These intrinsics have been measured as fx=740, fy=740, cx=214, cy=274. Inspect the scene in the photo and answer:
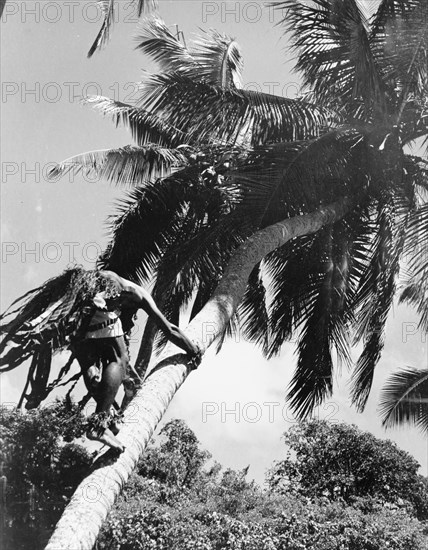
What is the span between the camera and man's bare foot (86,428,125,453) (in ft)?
15.6

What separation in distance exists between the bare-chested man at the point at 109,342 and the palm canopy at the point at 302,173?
3763 millimetres

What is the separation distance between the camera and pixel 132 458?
16.6 feet

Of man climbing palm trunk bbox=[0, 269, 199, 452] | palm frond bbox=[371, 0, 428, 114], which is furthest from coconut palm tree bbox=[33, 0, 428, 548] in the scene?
man climbing palm trunk bbox=[0, 269, 199, 452]

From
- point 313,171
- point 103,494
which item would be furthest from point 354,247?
point 103,494

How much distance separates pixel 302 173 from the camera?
30.2 ft

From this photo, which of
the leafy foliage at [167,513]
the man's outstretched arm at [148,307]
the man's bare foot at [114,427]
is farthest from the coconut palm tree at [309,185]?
the leafy foliage at [167,513]

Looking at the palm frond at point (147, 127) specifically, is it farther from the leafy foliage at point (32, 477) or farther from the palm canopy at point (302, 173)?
the leafy foliage at point (32, 477)

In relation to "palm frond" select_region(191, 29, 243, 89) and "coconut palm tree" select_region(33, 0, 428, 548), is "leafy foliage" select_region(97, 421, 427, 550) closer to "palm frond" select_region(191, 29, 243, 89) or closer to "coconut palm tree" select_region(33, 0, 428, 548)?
"coconut palm tree" select_region(33, 0, 428, 548)

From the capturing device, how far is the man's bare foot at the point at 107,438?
15.6 ft

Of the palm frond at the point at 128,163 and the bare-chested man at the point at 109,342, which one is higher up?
the palm frond at the point at 128,163

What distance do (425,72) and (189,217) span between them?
12.8ft

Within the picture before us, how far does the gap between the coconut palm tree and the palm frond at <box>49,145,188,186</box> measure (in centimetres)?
4

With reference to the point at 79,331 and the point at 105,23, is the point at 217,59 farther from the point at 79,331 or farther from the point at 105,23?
the point at 79,331

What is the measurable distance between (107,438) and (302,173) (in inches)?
207
